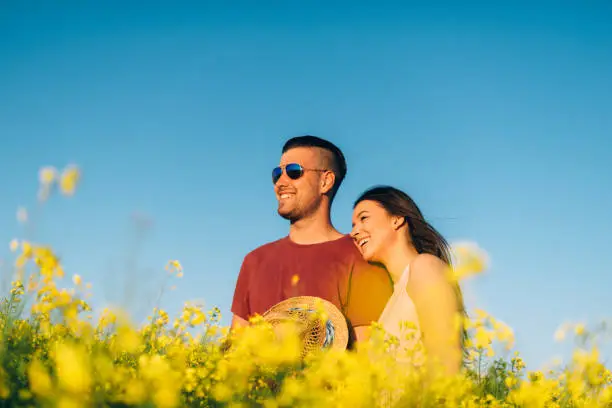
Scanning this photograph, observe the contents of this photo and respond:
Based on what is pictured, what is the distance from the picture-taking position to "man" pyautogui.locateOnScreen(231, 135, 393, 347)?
4852 mm

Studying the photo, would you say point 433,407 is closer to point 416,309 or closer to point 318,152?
point 416,309

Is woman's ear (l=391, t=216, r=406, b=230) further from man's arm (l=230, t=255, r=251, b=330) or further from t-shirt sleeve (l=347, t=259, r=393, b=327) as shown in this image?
man's arm (l=230, t=255, r=251, b=330)

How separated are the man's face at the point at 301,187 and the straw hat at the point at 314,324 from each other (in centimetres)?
106

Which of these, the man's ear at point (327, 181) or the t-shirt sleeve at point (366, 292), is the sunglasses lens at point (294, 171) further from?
the t-shirt sleeve at point (366, 292)

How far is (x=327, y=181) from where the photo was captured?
5480 millimetres

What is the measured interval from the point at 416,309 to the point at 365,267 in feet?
3.96

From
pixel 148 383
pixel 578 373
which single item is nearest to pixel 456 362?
pixel 578 373

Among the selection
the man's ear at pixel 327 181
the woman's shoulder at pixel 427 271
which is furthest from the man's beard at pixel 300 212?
the woman's shoulder at pixel 427 271

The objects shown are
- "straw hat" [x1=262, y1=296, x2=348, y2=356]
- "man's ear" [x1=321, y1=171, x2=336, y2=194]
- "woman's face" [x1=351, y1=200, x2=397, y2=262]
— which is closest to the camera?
"straw hat" [x1=262, y1=296, x2=348, y2=356]

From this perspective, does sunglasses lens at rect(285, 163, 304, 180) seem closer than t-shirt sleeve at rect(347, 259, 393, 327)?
No

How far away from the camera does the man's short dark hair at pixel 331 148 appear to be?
5.59m

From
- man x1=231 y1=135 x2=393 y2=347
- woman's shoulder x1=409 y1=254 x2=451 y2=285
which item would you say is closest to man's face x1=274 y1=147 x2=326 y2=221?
man x1=231 y1=135 x2=393 y2=347

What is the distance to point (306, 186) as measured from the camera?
537cm

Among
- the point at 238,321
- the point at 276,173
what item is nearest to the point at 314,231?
the point at 276,173
